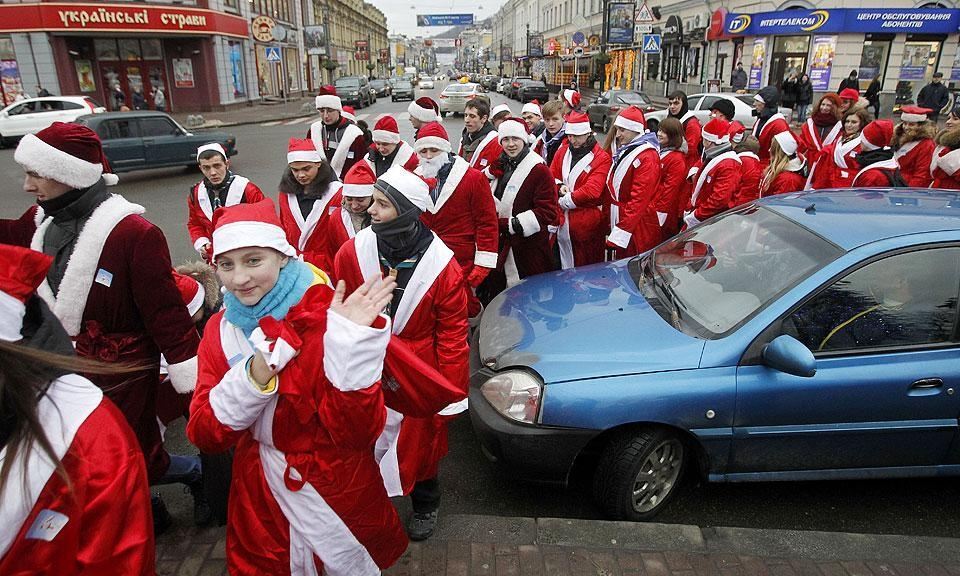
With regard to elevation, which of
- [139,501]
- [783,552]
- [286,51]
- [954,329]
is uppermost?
[286,51]

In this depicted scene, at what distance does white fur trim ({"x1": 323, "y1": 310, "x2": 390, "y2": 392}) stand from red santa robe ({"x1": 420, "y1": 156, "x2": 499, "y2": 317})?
265cm

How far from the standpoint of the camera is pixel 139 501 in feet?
4.95

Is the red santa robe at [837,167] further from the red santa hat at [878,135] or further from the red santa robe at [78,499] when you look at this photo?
the red santa robe at [78,499]

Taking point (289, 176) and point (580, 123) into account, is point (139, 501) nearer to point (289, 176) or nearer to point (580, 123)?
point (289, 176)

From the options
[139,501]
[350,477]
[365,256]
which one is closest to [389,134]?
[365,256]

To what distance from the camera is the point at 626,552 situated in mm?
2740

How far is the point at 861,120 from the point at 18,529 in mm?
7740

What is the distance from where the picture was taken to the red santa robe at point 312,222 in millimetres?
4590

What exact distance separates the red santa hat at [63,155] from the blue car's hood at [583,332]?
2.09 metres

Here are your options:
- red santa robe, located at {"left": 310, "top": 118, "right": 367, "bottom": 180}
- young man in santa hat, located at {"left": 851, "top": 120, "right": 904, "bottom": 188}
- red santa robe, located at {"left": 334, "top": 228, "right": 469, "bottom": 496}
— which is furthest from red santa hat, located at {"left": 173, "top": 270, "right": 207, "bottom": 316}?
young man in santa hat, located at {"left": 851, "top": 120, "right": 904, "bottom": 188}

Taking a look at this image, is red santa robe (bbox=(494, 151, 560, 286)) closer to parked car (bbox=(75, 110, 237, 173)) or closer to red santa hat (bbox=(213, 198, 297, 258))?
red santa hat (bbox=(213, 198, 297, 258))

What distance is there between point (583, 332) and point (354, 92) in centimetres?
3246

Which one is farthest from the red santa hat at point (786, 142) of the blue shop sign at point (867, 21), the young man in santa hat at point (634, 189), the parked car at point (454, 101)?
the blue shop sign at point (867, 21)

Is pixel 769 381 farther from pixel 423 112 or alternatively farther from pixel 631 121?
pixel 423 112
